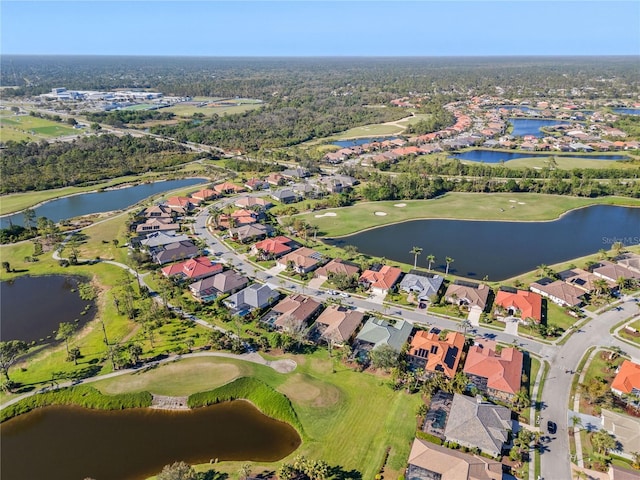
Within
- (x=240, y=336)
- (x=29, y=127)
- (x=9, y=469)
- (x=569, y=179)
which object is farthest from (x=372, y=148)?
(x=29, y=127)

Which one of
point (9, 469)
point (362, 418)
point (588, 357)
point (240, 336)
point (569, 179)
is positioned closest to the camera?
point (9, 469)

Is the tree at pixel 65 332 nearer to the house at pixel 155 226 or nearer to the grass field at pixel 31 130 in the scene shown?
the house at pixel 155 226

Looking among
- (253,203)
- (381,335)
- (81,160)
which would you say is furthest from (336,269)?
(81,160)

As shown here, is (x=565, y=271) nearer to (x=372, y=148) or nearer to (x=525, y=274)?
(x=525, y=274)

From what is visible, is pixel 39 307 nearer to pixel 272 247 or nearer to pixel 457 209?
pixel 272 247

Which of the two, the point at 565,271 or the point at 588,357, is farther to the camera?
the point at 565,271

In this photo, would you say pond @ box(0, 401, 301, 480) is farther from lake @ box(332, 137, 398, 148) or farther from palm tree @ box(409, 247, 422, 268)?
lake @ box(332, 137, 398, 148)

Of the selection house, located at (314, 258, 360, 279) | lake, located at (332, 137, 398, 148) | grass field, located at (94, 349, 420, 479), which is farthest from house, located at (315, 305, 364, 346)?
lake, located at (332, 137, 398, 148)
